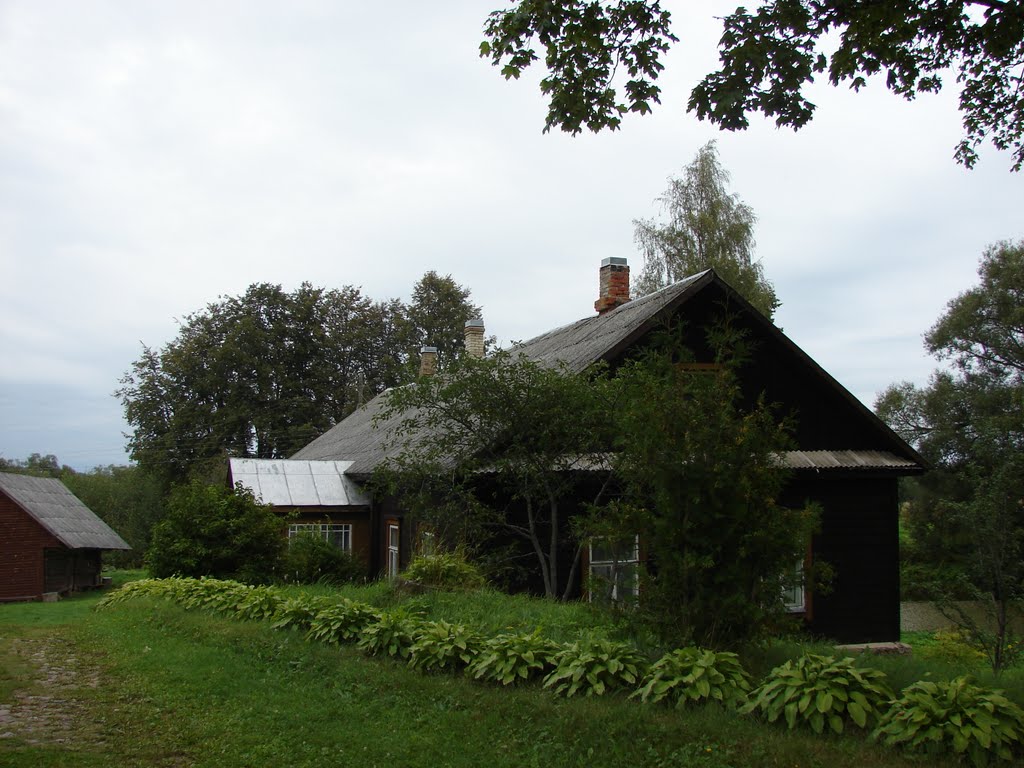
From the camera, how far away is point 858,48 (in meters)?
8.24

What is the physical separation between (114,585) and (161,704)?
26198 mm

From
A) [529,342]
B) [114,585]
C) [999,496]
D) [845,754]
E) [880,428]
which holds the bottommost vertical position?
[114,585]

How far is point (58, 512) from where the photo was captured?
28984 mm

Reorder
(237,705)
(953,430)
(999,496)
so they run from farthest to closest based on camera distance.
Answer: (953,430) → (999,496) → (237,705)

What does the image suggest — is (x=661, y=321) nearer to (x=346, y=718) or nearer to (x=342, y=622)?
(x=342, y=622)

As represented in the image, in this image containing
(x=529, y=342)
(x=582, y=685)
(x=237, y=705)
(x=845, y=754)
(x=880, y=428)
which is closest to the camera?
(x=845, y=754)

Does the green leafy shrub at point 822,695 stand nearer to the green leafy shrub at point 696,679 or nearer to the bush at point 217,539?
the green leafy shrub at point 696,679

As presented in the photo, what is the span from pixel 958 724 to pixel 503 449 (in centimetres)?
760

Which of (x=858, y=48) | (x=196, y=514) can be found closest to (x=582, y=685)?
(x=858, y=48)

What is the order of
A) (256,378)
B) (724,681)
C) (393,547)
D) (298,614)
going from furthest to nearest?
(256,378)
(393,547)
(298,614)
(724,681)

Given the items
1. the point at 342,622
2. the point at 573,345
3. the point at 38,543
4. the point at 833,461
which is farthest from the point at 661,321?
the point at 38,543

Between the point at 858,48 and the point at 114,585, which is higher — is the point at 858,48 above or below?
above

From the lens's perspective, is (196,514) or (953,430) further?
(953,430)

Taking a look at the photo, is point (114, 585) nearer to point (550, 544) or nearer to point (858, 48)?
point (550, 544)
